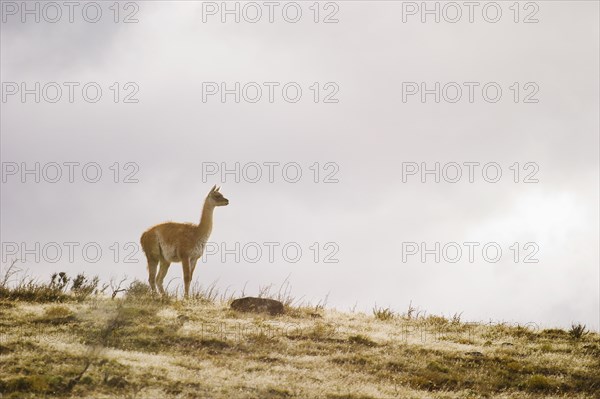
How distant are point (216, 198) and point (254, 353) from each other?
8.35 m

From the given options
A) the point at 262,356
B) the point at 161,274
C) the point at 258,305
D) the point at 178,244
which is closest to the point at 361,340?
the point at 262,356

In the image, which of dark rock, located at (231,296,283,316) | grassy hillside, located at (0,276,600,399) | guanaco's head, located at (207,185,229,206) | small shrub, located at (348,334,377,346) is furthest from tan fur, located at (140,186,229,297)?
small shrub, located at (348,334,377,346)

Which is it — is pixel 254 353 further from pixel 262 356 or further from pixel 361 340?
pixel 361 340

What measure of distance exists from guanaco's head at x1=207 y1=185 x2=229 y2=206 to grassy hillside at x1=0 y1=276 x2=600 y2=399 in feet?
11.5

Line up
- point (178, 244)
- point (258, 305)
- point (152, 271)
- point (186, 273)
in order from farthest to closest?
1. point (152, 271)
2. point (178, 244)
3. point (186, 273)
4. point (258, 305)

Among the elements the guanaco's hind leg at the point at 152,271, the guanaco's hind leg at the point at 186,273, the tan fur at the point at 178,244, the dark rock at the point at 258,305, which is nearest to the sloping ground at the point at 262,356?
the dark rock at the point at 258,305

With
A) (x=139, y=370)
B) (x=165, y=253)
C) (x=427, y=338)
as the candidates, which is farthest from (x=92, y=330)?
(x=427, y=338)

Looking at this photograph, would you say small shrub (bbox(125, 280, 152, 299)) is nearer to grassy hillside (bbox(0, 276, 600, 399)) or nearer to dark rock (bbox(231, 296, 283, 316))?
grassy hillside (bbox(0, 276, 600, 399))

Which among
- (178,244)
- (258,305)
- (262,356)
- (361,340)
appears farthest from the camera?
(178,244)

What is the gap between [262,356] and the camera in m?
15.9

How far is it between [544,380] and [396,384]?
335cm

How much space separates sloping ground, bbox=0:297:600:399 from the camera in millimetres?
13484

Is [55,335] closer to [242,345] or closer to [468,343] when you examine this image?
[242,345]

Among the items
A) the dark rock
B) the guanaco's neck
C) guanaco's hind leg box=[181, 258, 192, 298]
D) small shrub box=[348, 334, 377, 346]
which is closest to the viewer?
small shrub box=[348, 334, 377, 346]
